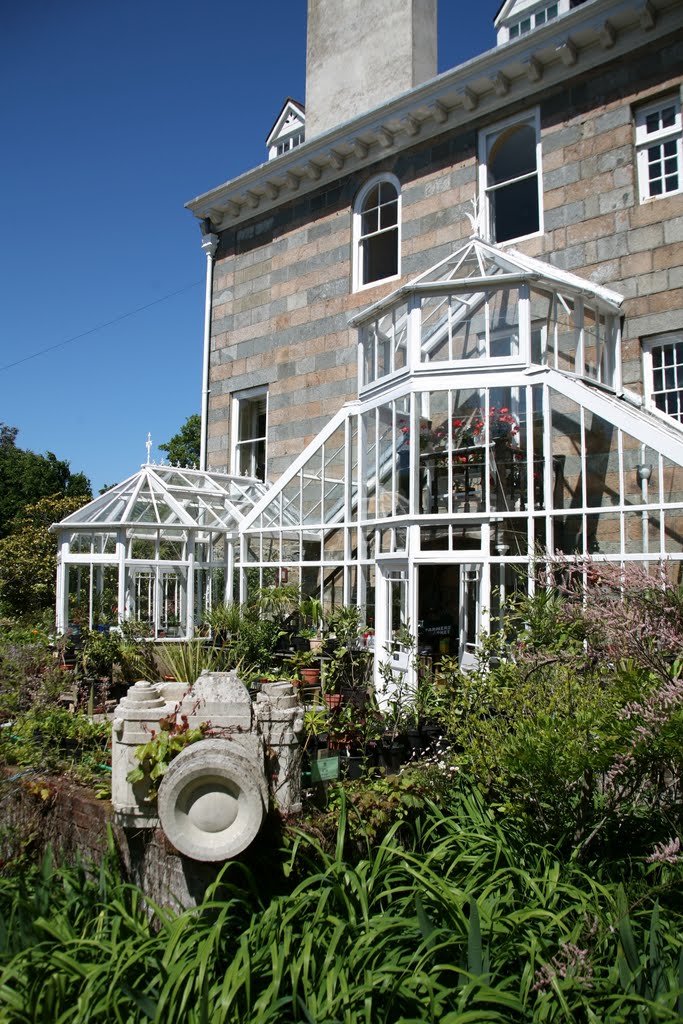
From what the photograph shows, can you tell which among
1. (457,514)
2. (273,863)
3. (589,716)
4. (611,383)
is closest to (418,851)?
(273,863)

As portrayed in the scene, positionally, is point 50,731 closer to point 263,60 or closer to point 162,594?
point 162,594

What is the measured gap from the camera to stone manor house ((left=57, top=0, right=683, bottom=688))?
27.4 ft

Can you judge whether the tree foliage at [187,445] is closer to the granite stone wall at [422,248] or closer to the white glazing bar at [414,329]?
the granite stone wall at [422,248]

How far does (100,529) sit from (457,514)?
648cm

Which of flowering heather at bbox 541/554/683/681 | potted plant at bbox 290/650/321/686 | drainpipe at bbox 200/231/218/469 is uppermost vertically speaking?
drainpipe at bbox 200/231/218/469

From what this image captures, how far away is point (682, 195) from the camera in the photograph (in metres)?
8.93

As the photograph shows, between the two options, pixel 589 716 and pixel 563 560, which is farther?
pixel 563 560

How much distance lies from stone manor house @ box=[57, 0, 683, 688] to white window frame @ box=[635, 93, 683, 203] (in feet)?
0.12

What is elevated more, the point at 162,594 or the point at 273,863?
the point at 162,594

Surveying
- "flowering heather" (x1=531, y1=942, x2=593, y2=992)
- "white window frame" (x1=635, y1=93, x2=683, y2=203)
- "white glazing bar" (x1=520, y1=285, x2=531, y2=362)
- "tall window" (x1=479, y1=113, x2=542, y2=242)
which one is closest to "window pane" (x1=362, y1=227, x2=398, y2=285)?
"tall window" (x1=479, y1=113, x2=542, y2=242)

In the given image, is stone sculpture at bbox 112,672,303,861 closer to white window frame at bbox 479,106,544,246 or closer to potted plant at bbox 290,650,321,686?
potted plant at bbox 290,650,321,686

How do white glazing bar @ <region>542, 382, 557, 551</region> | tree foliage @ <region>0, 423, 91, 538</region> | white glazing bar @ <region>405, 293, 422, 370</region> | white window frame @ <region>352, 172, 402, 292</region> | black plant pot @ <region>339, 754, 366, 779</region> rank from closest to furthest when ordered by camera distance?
black plant pot @ <region>339, 754, 366, 779</region>, white glazing bar @ <region>542, 382, 557, 551</region>, white glazing bar @ <region>405, 293, 422, 370</region>, white window frame @ <region>352, 172, 402, 292</region>, tree foliage @ <region>0, 423, 91, 538</region>

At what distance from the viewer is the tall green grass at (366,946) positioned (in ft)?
9.99

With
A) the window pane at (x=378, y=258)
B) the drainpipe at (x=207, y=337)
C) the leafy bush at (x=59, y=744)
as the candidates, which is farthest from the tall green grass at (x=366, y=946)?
the drainpipe at (x=207, y=337)
